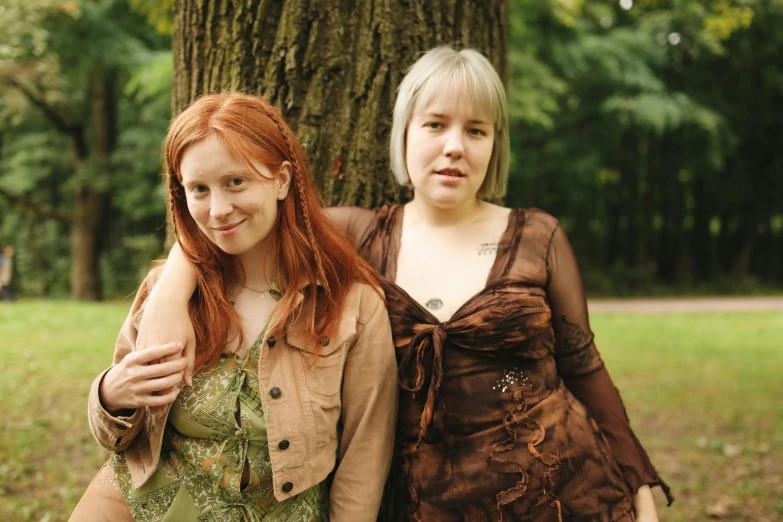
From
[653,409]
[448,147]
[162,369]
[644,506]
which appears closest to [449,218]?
[448,147]

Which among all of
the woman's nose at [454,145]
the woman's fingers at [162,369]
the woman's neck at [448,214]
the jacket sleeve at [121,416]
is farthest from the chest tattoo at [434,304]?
the jacket sleeve at [121,416]

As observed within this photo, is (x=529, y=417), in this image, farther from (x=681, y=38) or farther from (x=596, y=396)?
(x=681, y=38)

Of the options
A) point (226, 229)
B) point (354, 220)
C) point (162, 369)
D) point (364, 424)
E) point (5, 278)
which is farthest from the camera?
point (5, 278)

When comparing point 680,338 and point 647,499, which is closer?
point 647,499

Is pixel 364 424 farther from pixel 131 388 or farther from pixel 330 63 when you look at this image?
pixel 330 63

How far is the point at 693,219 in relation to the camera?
2198 centimetres

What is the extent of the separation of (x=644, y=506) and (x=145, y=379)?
5.25 feet

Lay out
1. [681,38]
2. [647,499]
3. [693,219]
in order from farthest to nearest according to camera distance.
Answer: [693,219], [681,38], [647,499]

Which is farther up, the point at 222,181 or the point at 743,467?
the point at 222,181

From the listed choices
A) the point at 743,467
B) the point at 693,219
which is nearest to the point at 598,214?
the point at 693,219

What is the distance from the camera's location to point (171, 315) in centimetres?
174

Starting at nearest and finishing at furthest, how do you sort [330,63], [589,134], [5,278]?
[330,63] < [5,278] < [589,134]

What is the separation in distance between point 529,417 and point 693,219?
22638mm

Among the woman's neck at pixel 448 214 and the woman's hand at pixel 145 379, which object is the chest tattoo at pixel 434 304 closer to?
the woman's neck at pixel 448 214
